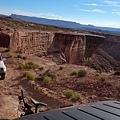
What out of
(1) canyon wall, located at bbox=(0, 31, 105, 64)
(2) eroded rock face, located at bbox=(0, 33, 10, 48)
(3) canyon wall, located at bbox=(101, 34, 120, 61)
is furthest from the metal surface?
(3) canyon wall, located at bbox=(101, 34, 120, 61)

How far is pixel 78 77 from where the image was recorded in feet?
41.0

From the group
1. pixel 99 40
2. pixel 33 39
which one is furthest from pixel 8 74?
pixel 99 40

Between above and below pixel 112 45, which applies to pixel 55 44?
above

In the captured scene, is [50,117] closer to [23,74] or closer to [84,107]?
[84,107]

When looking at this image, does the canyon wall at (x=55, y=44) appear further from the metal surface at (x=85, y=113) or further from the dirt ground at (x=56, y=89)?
the metal surface at (x=85, y=113)

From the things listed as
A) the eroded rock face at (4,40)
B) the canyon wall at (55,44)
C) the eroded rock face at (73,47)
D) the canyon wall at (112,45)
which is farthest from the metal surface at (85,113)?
the canyon wall at (112,45)

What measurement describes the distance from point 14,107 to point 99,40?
40.7m

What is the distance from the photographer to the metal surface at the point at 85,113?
3031mm

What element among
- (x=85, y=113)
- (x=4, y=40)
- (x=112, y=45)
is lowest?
(x=112, y=45)

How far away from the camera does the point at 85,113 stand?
127 inches

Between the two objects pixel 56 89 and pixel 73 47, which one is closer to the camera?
pixel 56 89

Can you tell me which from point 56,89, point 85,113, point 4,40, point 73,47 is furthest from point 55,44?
point 85,113

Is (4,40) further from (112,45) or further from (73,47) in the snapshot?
(112,45)

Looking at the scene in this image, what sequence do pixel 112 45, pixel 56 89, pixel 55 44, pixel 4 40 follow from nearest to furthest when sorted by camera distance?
pixel 56 89
pixel 4 40
pixel 55 44
pixel 112 45
